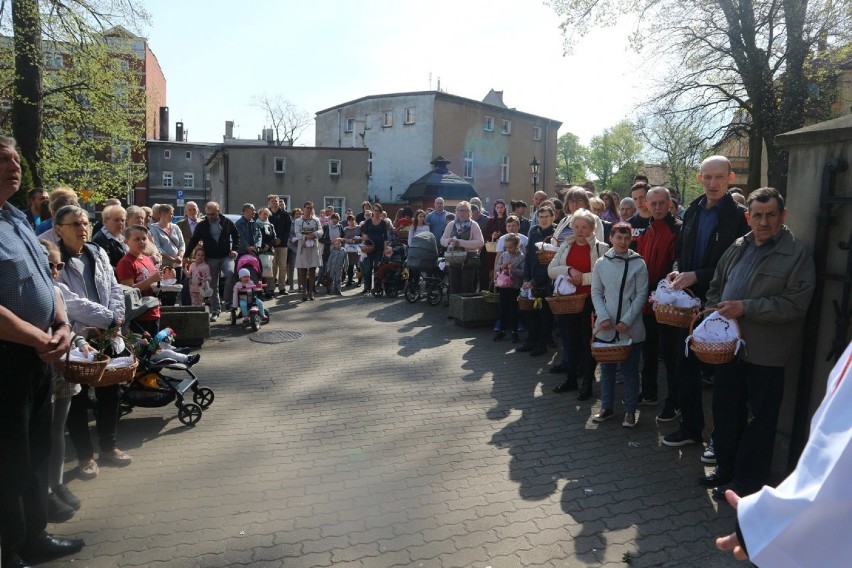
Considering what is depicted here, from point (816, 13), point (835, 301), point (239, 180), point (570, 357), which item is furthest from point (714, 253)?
point (239, 180)

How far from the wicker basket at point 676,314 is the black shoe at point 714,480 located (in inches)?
48.3

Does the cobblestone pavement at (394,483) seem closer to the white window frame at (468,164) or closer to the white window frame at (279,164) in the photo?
the white window frame at (279,164)

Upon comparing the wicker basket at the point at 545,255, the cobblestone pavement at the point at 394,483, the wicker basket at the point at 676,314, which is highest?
the wicker basket at the point at 545,255

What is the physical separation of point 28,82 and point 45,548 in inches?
612

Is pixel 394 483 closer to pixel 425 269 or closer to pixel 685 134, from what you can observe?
pixel 425 269

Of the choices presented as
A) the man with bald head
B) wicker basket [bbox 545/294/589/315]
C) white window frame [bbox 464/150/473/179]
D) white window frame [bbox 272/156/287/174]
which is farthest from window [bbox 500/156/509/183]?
the man with bald head

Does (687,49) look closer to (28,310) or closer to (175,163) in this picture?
(28,310)

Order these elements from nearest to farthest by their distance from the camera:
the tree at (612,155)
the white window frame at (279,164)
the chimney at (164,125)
→ 1. the white window frame at (279,164)
2. the chimney at (164,125)
3. the tree at (612,155)

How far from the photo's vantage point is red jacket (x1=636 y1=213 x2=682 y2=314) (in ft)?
20.2

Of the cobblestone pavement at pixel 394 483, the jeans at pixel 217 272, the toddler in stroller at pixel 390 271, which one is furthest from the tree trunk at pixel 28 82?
the cobblestone pavement at pixel 394 483

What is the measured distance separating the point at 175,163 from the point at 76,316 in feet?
223

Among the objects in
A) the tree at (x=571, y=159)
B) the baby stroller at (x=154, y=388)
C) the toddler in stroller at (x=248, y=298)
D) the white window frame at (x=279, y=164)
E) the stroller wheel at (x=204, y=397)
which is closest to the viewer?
the baby stroller at (x=154, y=388)

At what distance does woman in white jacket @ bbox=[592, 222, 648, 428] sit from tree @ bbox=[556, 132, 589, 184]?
83.6m

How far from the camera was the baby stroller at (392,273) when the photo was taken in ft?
47.8
